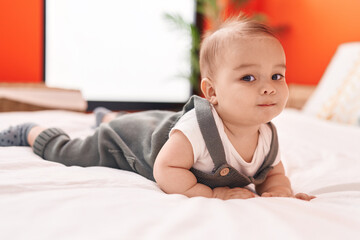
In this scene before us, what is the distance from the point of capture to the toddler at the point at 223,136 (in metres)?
0.83

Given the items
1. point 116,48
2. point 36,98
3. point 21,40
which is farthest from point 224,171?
point 116,48

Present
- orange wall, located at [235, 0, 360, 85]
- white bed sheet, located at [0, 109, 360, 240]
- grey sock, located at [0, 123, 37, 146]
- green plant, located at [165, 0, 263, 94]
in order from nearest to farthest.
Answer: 1. white bed sheet, located at [0, 109, 360, 240]
2. grey sock, located at [0, 123, 37, 146]
3. orange wall, located at [235, 0, 360, 85]
4. green plant, located at [165, 0, 263, 94]

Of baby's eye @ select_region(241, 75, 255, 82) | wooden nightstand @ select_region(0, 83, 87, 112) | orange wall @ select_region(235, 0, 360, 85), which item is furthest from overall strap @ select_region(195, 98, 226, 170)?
orange wall @ select_region(235, 0, 360, 85)

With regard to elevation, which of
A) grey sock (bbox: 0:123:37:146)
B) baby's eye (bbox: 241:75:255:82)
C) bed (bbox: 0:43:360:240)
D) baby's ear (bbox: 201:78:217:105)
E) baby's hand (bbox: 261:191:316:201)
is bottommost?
grey sock (bbox: 0:123:37:146)

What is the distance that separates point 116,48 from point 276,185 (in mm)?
3211

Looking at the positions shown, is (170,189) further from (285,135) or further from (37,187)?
(285,135)

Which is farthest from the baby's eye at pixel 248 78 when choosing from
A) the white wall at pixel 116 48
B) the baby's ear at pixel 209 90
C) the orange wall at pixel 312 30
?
the white wall at pixel 116 48

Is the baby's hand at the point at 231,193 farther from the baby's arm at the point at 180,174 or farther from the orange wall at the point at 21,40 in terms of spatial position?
the orange wall at the point at 21,40

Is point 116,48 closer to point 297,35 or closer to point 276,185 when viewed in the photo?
point 297,35

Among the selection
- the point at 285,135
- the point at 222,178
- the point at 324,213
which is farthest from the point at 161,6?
the point at 324,213

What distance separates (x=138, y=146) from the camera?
3.40ft

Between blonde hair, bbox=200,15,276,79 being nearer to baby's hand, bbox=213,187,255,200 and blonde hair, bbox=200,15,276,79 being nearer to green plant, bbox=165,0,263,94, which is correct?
baby's hand, bbox=213,187,255,200

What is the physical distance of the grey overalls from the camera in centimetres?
86

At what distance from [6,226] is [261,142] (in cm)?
67
